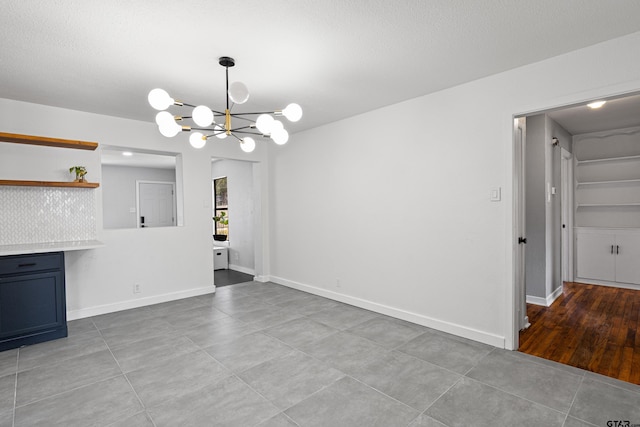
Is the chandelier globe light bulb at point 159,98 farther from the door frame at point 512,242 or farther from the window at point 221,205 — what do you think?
the window at point 221,205

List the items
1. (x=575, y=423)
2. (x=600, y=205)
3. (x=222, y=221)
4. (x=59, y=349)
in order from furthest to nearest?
(x=222, y=221)
(x=600, y=205)
(x=59, y=349)
(x=575, y=423)

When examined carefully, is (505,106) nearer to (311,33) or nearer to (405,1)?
(405,1)

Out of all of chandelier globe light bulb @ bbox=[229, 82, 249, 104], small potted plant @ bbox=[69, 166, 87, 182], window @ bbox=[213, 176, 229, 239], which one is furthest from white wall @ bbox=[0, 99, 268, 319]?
window @ bbox=[213, 176, 229, 239]

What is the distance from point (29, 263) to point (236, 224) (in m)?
3.92

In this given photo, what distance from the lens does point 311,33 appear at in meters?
2.29

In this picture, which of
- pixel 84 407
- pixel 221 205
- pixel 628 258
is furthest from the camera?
pixel 221 205

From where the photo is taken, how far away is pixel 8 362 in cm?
282

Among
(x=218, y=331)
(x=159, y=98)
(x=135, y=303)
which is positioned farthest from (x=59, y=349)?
(x=159, y=98)

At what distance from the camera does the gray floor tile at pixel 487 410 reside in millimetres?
1945

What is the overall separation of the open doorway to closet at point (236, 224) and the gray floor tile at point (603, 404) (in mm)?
4677

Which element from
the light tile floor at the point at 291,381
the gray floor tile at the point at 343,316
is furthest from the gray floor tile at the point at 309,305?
the light tile floor at the point at 291,381

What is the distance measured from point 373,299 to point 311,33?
3.07m

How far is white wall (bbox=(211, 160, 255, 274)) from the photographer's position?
6469mm

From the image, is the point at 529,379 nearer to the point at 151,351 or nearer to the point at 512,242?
the point at 512,242
